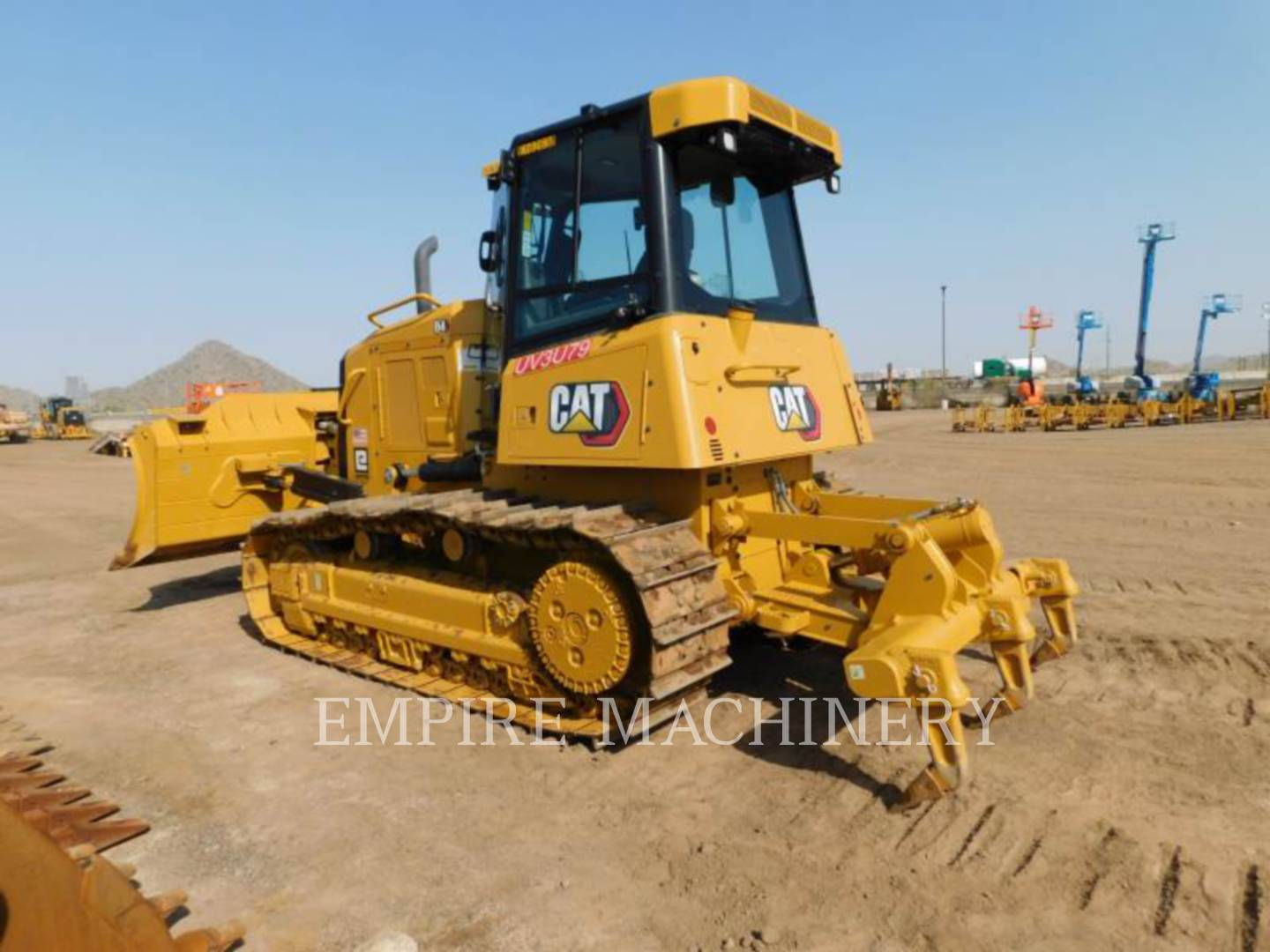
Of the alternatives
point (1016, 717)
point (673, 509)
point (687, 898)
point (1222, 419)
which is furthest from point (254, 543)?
point (1222, 419)

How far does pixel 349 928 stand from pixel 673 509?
2.53 meters

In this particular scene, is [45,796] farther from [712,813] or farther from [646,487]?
[646,487]

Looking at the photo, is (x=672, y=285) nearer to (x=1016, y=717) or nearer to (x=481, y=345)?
(x=481, y=345)

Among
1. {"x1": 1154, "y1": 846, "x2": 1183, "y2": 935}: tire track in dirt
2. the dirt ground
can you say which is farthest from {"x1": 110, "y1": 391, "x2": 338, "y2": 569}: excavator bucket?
{"x1": 1154, "y1": 846, "x2": 1183, "y2": 935}: tire track in dirt

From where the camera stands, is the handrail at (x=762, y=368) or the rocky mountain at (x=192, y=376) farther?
the rocky mountain at (x=192, y=376)

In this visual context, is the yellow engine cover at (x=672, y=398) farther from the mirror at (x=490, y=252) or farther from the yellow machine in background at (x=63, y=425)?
the yellow machine in background at (x=63, y=425)

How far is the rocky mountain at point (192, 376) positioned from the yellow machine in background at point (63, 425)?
3734 centimetres

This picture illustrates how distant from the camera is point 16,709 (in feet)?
16.8

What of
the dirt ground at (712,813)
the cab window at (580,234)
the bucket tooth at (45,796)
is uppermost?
the cab window at (580,234)

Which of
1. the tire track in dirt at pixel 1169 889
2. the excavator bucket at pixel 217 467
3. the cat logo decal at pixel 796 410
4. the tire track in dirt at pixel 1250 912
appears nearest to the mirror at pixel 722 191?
the cat logo decal at pixel 796 410

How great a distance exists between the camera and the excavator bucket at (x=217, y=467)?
6.93 meters

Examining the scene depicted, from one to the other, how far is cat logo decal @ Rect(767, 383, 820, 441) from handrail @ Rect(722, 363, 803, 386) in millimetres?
68

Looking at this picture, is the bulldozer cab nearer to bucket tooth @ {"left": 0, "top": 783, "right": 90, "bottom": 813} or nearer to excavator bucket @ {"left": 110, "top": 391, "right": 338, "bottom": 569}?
bucket tooth @ {"left": 0, "top": 783, "right": 90, "bottom": 813}

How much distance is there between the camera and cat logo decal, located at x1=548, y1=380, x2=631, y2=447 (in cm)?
433
